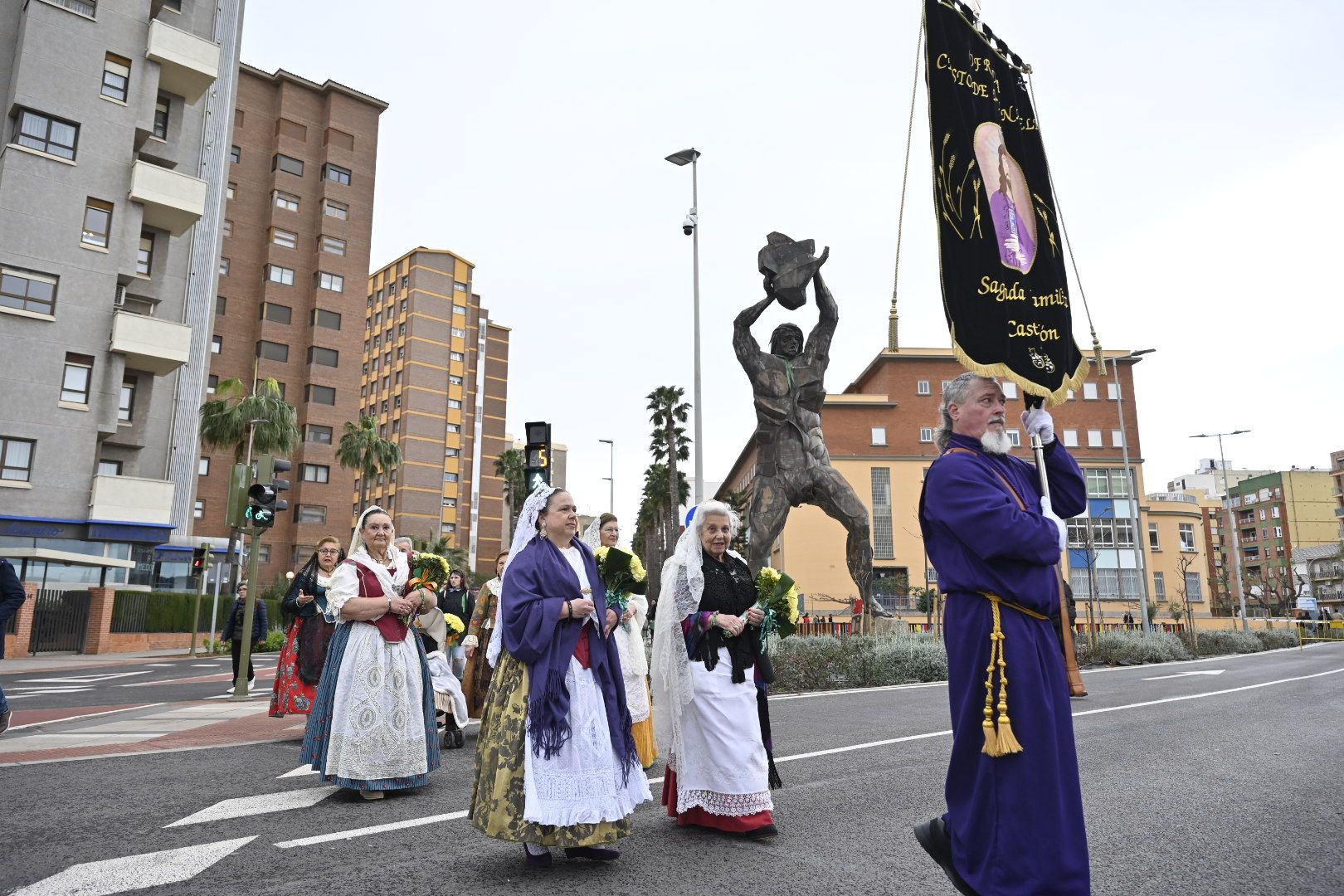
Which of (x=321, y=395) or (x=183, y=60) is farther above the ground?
(x=183, y=60)

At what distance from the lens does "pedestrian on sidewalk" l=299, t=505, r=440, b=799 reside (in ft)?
20.3

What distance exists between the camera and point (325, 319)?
57219 mm

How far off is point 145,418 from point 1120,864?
33.7 meters

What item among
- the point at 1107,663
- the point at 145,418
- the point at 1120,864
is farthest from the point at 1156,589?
the point at 1120,864

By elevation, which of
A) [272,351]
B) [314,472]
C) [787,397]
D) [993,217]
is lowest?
[993,217]

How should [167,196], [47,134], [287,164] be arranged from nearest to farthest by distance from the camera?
1. [47,134]
2. [167,196]
3. [287,164]

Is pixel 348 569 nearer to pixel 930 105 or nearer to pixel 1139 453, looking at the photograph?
pixel 930 105

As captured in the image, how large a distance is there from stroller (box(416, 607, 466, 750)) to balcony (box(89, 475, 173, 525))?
80.6 feet

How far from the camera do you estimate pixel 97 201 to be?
2930 centimetres

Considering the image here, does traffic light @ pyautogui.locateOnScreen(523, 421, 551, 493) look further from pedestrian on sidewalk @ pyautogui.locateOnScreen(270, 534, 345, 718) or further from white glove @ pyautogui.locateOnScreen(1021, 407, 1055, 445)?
white glove @ pyautogui.locateOnScreen(1021, 407, 1055, 445)

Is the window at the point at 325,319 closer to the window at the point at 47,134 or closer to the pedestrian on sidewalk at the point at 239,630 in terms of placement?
the window at the point at 47,134

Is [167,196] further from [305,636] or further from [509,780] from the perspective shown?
[509,780]

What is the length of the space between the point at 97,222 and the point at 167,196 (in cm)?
229

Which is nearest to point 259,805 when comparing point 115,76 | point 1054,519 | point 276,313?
point 1054,519
